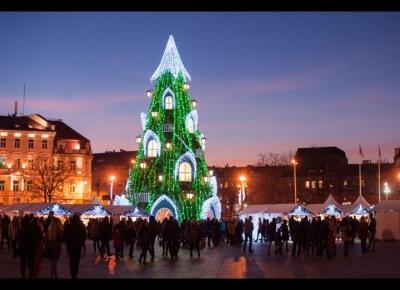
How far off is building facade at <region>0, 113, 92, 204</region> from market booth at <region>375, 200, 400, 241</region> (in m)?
52.9

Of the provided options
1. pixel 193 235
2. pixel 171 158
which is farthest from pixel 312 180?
pixel 193 235

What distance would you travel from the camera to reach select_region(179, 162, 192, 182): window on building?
64781mm

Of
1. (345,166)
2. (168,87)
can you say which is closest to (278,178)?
(345,166)

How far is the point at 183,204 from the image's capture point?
2469 inches

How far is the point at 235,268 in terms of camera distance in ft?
84.1

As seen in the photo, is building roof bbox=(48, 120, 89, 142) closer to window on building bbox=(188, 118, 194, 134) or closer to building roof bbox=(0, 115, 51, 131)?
building roof bbox=(0, 115, 51, 131)

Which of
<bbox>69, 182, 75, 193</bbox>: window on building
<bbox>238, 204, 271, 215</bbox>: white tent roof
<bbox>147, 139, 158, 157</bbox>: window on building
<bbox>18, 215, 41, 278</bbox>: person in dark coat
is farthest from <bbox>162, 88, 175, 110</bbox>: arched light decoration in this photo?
<bbox>18, 215, 41, 278</bbox>: person in dark coat

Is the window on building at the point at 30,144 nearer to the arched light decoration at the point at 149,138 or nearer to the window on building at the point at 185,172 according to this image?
the arched light decoration at the point at 149,138

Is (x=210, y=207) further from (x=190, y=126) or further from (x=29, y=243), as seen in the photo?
(x=29, y=243)

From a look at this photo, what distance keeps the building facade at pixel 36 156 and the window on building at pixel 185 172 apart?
32001 millimetres
